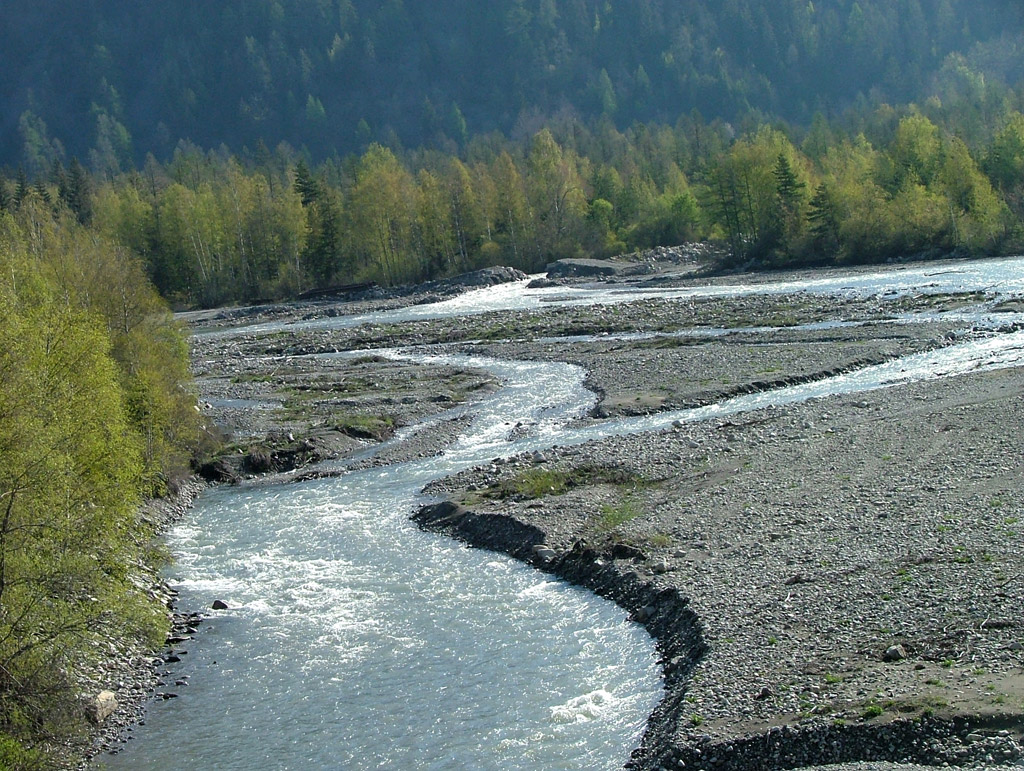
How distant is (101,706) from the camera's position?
19.5m

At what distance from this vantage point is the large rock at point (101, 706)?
19.2 meters

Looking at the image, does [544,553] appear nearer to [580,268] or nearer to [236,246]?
[580,268]

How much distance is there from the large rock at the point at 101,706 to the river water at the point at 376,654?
73cm

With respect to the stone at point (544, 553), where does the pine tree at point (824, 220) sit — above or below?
above

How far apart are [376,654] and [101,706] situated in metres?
5.35

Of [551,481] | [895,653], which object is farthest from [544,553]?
[895,653]

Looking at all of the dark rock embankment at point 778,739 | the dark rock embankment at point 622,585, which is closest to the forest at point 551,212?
the dark rock embankment at point 622,585

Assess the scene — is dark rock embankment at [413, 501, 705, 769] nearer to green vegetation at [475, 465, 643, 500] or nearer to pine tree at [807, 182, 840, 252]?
green vegetation at [475, 465, 643, 500]

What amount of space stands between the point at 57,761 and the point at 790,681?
12290 millimetres

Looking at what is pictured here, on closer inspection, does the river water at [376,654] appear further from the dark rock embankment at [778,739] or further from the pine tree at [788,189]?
the pine tree at [788,189]

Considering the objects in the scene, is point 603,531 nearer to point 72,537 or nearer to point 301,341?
point 72,537

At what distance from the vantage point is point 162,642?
854 inches

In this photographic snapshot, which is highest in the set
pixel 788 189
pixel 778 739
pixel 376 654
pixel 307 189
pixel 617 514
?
pixel 307 189

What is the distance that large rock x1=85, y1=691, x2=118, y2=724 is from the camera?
1917 cm
